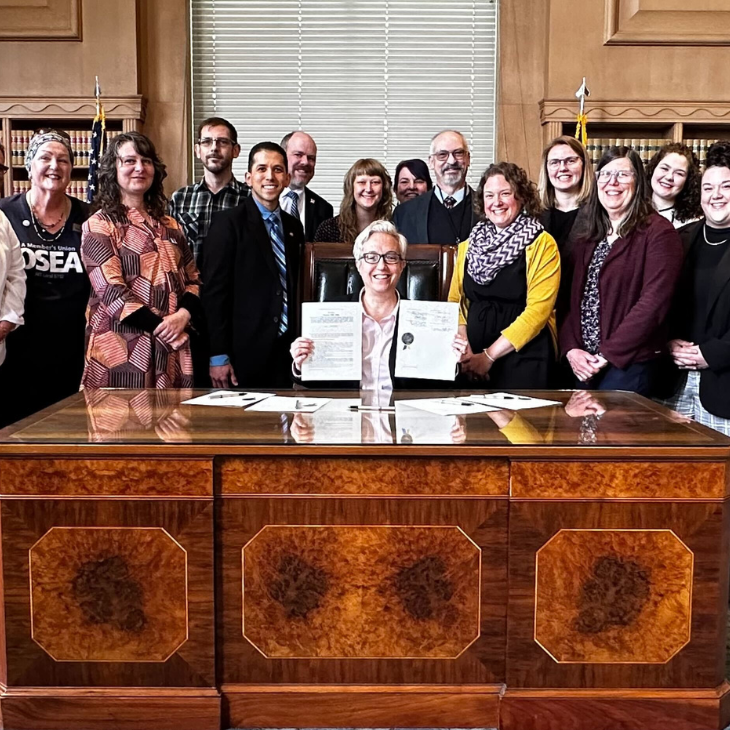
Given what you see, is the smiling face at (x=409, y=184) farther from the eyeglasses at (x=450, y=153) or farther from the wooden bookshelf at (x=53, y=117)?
the wooden bookshelf at (x=53, y=117)

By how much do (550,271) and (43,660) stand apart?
2.22 metres

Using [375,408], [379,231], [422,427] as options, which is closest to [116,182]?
[379,231]

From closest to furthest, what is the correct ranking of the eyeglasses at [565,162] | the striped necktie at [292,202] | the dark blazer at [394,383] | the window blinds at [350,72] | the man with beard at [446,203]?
the dark blazer at [394,383]
the eyeglasses at [565,162]
the man with beard at [446,203]
the striped necktie at [292,202]
the window blinds at [350,72]

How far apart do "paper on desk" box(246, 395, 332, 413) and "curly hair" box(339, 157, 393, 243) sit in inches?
52.9

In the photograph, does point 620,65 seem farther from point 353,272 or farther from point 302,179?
point 353,272

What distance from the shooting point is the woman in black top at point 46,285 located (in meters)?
3.43

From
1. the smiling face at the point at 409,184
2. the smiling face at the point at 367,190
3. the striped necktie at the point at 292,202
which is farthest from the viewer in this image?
the smiling face at the point at 409,184

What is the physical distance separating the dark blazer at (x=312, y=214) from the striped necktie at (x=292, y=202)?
6 cm

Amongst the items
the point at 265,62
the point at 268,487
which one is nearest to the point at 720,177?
the point at 268,487

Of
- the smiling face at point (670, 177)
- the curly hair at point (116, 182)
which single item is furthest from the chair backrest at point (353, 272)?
the smiling face at point (670, 177)

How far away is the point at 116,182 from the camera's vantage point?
10.6 feet

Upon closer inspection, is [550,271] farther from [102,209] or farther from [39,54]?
[39,54]

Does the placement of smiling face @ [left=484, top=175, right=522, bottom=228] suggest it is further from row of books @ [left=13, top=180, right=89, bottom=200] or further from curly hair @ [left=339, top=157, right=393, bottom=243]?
row of books @ [left=13, top=180, right=89, bottom=200]

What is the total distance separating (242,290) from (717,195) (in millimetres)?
1898
